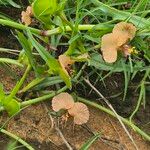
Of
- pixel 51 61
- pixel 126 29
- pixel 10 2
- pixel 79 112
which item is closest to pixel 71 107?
pixel 79 112

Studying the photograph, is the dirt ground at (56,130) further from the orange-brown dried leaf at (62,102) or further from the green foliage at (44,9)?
the green foliage at (44,9)

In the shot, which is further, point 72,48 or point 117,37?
point 72,48

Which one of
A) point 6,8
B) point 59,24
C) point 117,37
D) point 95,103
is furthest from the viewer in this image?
point 6,8

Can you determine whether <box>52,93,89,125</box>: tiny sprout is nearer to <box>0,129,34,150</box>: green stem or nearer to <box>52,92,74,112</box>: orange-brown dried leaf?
<box>52,92,74,112</box>: orange-brown dried leaf


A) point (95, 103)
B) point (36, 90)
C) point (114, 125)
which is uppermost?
point (36, 90)

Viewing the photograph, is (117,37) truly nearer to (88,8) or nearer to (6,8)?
(88,8)

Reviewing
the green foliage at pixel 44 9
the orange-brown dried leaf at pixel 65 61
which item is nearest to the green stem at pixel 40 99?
the orange-brown dried leaf at pixel 65 61

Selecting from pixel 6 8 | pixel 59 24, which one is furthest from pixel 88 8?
pixel 6 8

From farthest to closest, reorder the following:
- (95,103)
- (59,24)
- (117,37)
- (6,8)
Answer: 1. (6,8)
2. (95,103)
3. (59,24)
4. (117,37)
